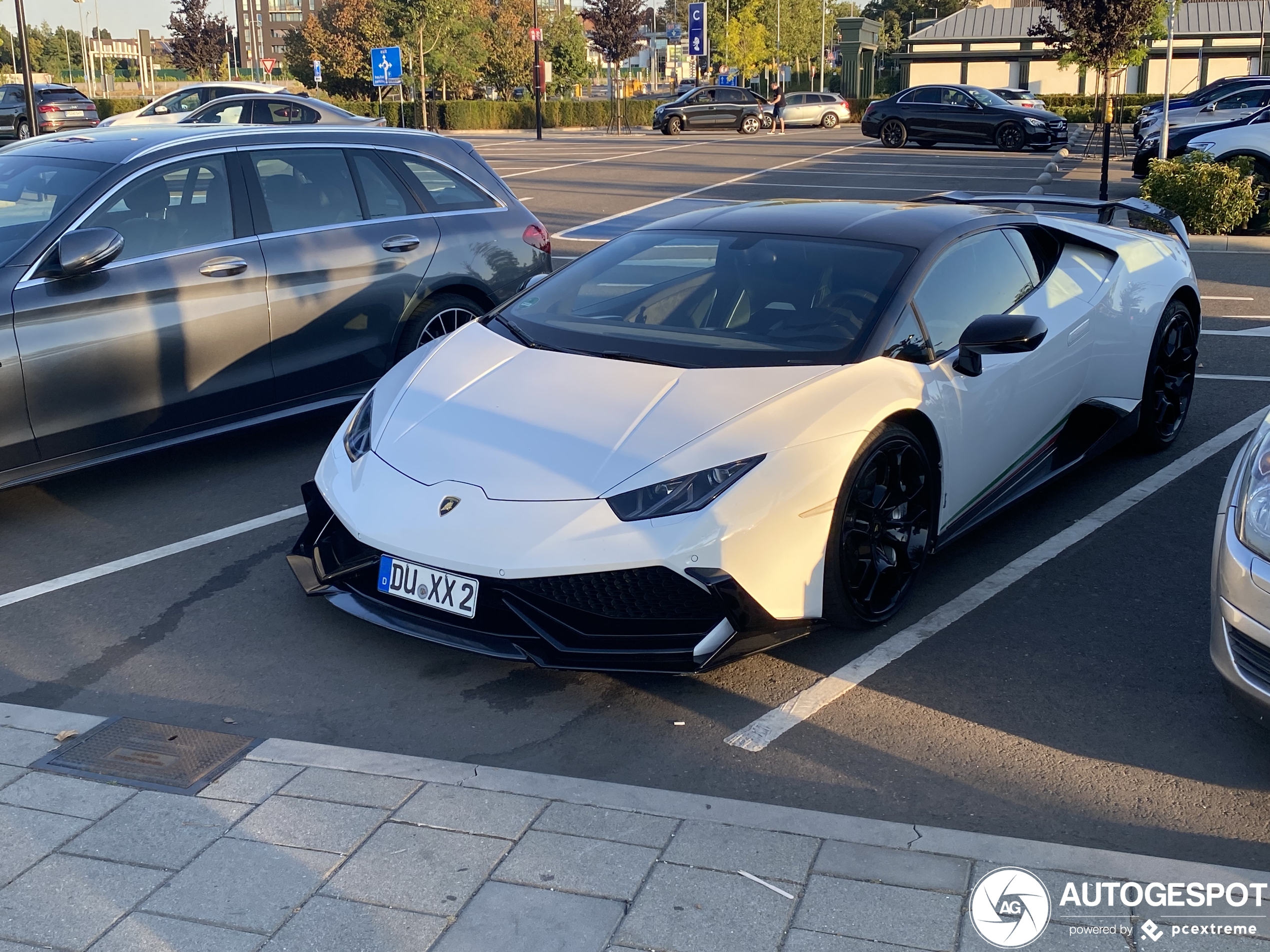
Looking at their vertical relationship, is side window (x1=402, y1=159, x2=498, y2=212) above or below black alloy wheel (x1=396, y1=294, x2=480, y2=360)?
above

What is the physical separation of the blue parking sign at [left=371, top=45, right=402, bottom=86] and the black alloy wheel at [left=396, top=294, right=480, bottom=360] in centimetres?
3788

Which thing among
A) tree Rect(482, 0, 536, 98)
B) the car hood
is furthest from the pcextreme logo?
tree Rect(482, 0, 536, 98)

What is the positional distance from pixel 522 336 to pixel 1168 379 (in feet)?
11.2

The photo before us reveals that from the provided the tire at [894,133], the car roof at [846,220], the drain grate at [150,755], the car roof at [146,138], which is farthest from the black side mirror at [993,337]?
the tire at [894,133]

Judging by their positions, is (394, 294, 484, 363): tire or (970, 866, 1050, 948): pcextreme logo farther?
(394, 294, 484, 363): tire

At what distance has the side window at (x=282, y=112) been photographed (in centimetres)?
2144

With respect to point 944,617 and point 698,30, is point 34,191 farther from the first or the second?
point 698,30

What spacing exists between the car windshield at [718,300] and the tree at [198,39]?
80.2m

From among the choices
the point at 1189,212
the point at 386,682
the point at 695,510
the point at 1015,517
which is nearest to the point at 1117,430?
the point at 1015,517

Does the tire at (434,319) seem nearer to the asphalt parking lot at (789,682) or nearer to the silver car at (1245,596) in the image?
the asphalt parking lot at (789,682)

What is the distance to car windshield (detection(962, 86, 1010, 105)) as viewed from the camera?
32.2m

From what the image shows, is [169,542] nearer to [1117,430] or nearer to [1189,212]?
[1117,430]

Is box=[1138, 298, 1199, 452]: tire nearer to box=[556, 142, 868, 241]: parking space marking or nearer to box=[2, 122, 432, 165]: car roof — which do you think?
box=[2, 122, 432, 165]: car roof

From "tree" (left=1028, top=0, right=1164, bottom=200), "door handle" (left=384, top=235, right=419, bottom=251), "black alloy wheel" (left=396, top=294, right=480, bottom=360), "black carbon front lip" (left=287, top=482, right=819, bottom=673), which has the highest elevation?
"tree" (left=1028, top=0, right=1164, bottom=200)
